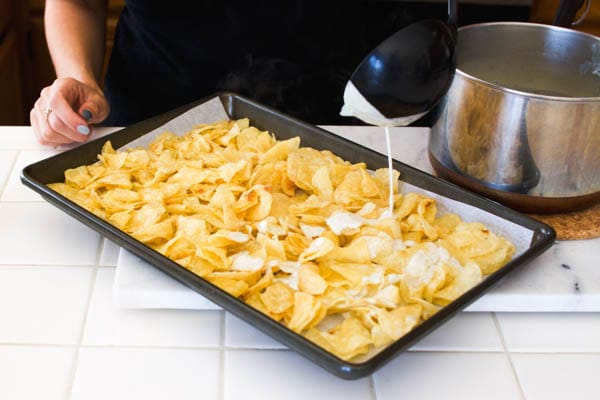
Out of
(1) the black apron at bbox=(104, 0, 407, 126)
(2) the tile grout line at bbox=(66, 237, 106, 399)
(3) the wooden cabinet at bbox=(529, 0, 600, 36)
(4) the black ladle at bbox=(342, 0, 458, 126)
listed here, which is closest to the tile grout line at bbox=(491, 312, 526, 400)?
(4) the black ladle at bbox=(342, 0, 458, 126)

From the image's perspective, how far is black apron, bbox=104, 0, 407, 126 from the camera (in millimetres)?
1494

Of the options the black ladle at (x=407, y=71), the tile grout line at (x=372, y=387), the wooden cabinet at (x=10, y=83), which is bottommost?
the wooden cabinet at (x=10, y=83)

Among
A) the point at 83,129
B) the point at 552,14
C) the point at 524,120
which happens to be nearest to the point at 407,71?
the point at 524,120

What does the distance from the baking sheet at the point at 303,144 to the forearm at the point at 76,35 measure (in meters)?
0.29

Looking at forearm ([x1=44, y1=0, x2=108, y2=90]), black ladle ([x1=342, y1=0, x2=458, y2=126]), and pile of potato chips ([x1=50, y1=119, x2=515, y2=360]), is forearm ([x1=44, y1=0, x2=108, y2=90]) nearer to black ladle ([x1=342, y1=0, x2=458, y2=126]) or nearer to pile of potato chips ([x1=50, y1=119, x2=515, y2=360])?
pile of potato chips ([x1=50, y1=119, x2=515, y2=360])

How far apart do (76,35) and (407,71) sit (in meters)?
0.88

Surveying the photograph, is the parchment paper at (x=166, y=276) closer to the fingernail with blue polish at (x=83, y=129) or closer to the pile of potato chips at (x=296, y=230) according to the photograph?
the pile of potato chips at (x=296, y=230)

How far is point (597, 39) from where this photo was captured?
1050mm

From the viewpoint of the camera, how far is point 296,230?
0.94m

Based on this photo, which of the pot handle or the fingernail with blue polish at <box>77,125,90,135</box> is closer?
the pot handle

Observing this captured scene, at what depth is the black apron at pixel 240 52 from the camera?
149cm

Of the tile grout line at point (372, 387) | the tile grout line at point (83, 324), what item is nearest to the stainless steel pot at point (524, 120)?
the tile grout line at point (372, 387)

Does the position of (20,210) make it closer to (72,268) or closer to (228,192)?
(72,268)

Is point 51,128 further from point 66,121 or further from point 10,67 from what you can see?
point 10,67
